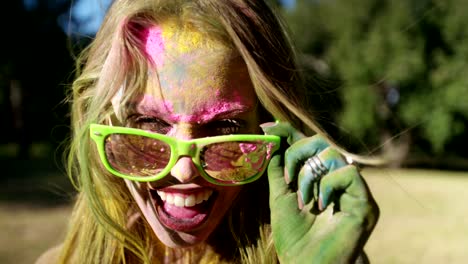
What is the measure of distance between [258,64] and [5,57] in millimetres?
14554

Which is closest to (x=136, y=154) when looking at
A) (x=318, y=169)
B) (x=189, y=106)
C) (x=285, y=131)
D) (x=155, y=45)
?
(x=189, y=106)

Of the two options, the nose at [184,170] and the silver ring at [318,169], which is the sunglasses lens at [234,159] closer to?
the nose at [184,170]

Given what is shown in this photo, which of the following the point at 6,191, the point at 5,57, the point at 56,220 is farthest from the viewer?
the point at 5,57

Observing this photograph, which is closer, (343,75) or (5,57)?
(5,57)

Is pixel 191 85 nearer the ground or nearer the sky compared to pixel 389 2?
nearer the sky

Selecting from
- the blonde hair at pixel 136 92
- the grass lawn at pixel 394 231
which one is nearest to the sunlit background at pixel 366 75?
the grass lawn at pixel 394 231

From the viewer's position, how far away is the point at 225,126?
1364mm

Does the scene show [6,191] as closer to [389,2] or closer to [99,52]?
[99,52]

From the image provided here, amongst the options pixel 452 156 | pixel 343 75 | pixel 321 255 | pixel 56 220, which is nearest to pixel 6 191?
pixel 56 220

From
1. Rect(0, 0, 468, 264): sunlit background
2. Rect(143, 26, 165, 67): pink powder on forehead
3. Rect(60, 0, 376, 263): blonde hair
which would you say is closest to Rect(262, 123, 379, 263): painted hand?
Rect(60, 0, 376, 263): blonde hair

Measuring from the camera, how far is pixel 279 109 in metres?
1.38

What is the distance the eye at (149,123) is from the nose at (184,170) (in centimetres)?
13

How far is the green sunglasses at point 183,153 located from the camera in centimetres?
125

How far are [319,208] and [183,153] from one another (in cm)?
40
